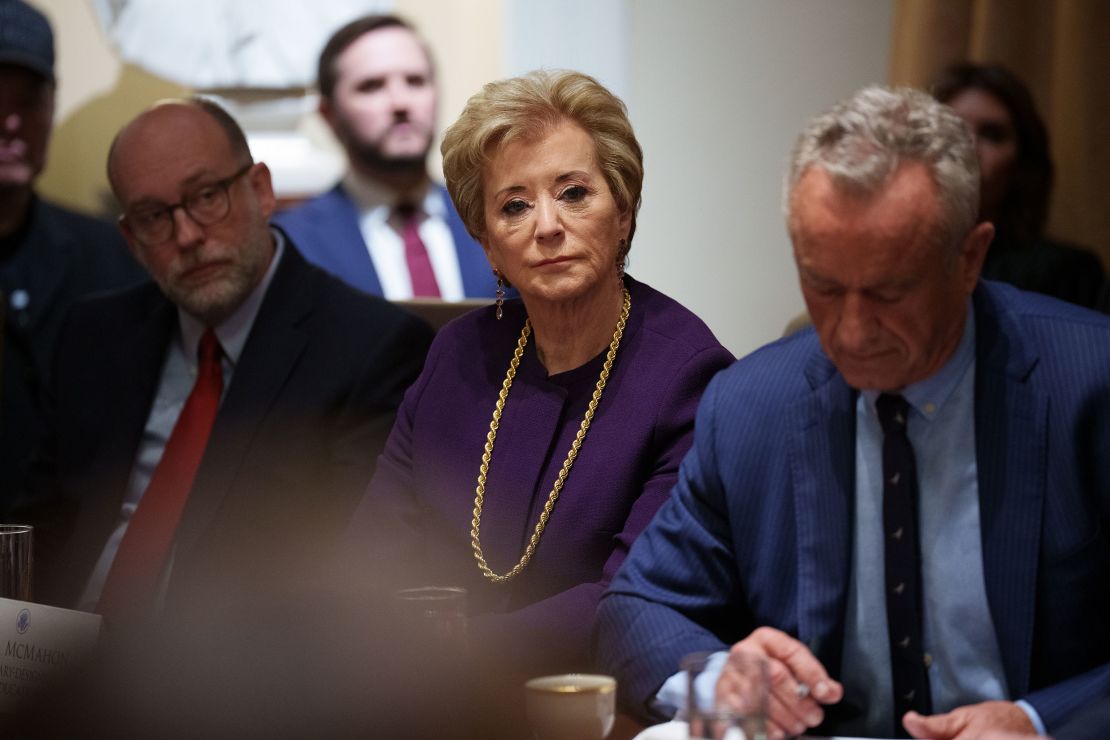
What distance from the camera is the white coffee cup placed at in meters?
1.30

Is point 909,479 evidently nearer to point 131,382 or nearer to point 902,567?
point 902,567

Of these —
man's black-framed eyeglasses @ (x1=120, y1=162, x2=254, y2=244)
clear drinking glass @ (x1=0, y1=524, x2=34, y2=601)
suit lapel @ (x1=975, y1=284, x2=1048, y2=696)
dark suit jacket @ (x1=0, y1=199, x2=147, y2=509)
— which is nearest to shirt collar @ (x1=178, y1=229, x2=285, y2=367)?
man's black-framed eyeglasses @ (x1=120, y1=162, x2=254, y2=244)

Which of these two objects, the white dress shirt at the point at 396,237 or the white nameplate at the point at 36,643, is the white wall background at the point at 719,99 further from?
the white nameplate at the point at 36,643

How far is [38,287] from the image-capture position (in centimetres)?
384

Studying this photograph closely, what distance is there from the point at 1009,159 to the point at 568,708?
2.96 m

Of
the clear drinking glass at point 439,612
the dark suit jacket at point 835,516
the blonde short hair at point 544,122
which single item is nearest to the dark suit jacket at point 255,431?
the blonde short hair at point 544,122

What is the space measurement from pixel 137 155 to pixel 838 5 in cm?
246

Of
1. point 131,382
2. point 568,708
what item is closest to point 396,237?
point 131,382

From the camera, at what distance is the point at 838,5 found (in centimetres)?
442

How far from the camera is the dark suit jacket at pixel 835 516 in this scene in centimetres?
154

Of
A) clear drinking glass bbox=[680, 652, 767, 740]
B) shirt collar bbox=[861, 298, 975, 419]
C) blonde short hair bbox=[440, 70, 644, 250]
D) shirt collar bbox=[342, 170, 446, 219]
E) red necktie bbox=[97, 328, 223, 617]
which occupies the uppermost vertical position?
blonde short hair bbox=[440, 70, 644, 250]

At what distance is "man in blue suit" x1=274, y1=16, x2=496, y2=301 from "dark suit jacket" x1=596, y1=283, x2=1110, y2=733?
8.15 feet

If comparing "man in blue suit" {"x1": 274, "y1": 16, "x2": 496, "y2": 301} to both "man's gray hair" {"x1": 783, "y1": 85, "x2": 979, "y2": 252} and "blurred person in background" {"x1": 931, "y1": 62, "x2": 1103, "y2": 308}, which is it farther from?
"man's gray hair" {"x1": 783, "y1": 85, "x2": 979, "y2": 252}

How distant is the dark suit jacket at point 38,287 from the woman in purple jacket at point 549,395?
156 cm
